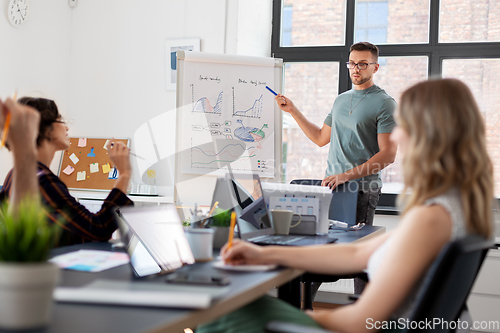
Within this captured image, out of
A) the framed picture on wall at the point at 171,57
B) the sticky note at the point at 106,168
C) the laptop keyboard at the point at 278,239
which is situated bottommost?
the laptop keyboard at the point at 278,239

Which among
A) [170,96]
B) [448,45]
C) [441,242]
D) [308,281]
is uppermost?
[448,45]

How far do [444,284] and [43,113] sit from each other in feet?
4.74

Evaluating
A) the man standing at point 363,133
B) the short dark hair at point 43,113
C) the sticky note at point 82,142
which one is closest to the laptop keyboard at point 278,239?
the short dark hair at point 43,113

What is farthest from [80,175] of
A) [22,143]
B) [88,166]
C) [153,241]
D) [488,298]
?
[488,298]

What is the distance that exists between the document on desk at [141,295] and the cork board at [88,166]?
3.42 m

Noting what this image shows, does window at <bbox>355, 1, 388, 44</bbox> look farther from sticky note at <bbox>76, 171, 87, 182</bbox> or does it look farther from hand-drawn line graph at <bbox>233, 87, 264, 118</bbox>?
sticky note at <bbox>76, 171, 87, 182</bbox>

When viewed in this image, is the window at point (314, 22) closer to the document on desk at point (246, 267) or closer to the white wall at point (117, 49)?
the white wall at point (117, 49)

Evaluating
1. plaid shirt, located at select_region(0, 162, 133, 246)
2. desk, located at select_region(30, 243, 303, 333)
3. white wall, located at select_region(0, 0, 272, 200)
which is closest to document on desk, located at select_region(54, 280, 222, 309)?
desk, located at select_region(30, 243, 303, 333)

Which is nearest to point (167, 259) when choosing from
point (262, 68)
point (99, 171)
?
point (262, 68)

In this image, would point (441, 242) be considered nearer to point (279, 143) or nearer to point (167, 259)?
point (167, 259)

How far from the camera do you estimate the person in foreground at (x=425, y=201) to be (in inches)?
36.4

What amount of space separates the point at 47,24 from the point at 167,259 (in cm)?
377

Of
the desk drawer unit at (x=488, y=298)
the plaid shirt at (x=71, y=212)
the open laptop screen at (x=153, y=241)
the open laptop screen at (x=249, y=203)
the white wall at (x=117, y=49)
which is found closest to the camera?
the open laptop screen at (x=153, y=241)

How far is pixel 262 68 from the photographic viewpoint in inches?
137
